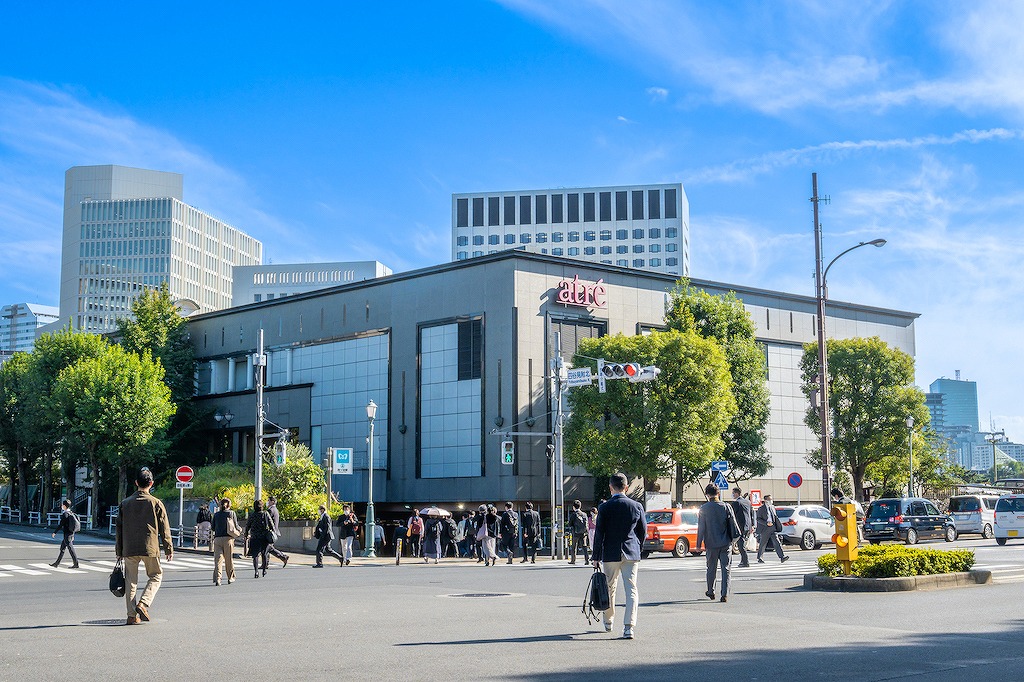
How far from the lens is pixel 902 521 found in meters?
38.8

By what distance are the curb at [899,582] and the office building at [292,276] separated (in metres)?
142

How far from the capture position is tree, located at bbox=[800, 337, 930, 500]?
54.6 metres

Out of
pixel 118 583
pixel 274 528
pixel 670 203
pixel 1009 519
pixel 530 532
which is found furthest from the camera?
pixel 670 203

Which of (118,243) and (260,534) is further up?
(118,243)

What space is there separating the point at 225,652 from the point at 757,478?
50753 mm

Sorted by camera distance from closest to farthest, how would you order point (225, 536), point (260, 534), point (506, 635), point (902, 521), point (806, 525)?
point (506, 635), point (225, 536), point (260, 534), point (806, 525), point (902, 521)

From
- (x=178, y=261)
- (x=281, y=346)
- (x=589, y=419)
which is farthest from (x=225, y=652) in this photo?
(x=178, y=261)

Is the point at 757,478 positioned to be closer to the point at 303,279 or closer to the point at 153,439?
the point at 153,439

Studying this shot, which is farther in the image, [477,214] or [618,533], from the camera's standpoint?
[477,214]

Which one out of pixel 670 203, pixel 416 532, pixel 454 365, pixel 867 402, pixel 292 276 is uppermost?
pixel 670 203

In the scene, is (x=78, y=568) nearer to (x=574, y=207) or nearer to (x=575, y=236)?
(x=575, y=236)

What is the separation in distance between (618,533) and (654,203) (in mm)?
131763

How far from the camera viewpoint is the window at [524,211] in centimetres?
14075

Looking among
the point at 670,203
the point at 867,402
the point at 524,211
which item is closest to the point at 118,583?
the point at 867,402
